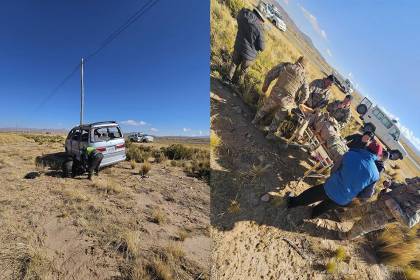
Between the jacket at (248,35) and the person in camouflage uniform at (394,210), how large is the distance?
4233 millimetres

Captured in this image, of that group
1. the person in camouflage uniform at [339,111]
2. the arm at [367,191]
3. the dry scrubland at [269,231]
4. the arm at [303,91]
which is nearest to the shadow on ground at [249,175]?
the dry scrubland at [269,231]

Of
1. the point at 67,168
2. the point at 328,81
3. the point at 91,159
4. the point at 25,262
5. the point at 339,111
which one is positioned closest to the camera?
the point at 25,262

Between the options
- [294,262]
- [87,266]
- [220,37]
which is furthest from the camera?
[220,37]

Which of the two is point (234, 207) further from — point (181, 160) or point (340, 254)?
point (181, 160)

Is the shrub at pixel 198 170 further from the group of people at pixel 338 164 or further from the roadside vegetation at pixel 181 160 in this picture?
the group of people at pixel 338 164

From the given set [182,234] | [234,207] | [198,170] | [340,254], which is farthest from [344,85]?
[182,234]

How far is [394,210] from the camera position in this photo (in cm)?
434

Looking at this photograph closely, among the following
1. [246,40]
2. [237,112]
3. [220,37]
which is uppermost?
[220,37]

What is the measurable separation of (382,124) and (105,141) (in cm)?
1485

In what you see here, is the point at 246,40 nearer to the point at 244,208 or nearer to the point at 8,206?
the point at 244,208

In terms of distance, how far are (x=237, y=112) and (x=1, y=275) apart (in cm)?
482

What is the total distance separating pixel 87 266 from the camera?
3.63m

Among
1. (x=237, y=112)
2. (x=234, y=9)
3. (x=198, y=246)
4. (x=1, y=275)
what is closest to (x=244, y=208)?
(x=198, y=246)

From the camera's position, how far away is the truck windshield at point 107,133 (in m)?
8.47
